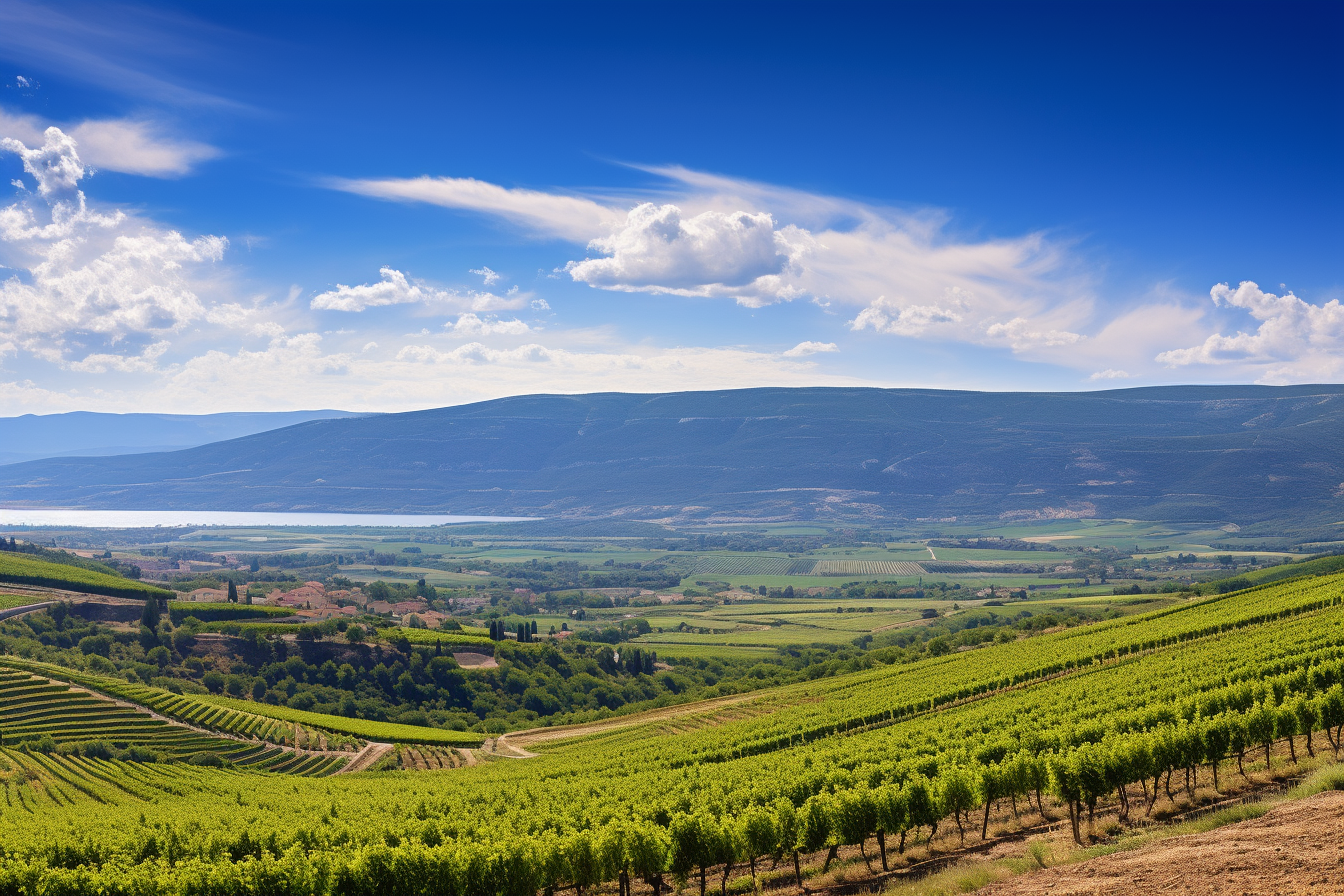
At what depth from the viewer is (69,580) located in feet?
546

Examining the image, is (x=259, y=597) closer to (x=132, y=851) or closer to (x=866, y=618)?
(x=866, y=618)

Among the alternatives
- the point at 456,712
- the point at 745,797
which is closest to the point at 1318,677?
the point at 745,797

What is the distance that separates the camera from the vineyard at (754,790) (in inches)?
1283

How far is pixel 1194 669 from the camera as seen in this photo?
5838cm

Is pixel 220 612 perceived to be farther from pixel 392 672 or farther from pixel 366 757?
pixel 366 757

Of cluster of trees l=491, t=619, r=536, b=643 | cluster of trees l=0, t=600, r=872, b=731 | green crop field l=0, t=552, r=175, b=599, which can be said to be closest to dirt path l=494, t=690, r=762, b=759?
cluster of trees l=0, t=600, r=872, b=731

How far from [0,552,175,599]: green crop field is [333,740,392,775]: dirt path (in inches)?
3429

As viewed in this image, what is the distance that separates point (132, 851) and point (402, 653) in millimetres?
102286

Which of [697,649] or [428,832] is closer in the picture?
[428,832]

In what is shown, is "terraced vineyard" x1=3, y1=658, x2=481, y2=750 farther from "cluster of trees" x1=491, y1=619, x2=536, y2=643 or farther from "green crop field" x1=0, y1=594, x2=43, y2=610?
"green crop field" x1=0, y1=594, x2=43, y2=610

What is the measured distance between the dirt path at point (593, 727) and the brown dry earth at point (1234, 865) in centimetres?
7623

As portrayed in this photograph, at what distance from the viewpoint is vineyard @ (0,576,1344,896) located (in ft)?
107

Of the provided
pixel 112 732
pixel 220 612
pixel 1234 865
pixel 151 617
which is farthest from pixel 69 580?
pixel 1234 865

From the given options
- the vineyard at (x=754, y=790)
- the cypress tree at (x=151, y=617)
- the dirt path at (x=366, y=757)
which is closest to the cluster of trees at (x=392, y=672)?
the cypress tree at (x=151, y=617)
